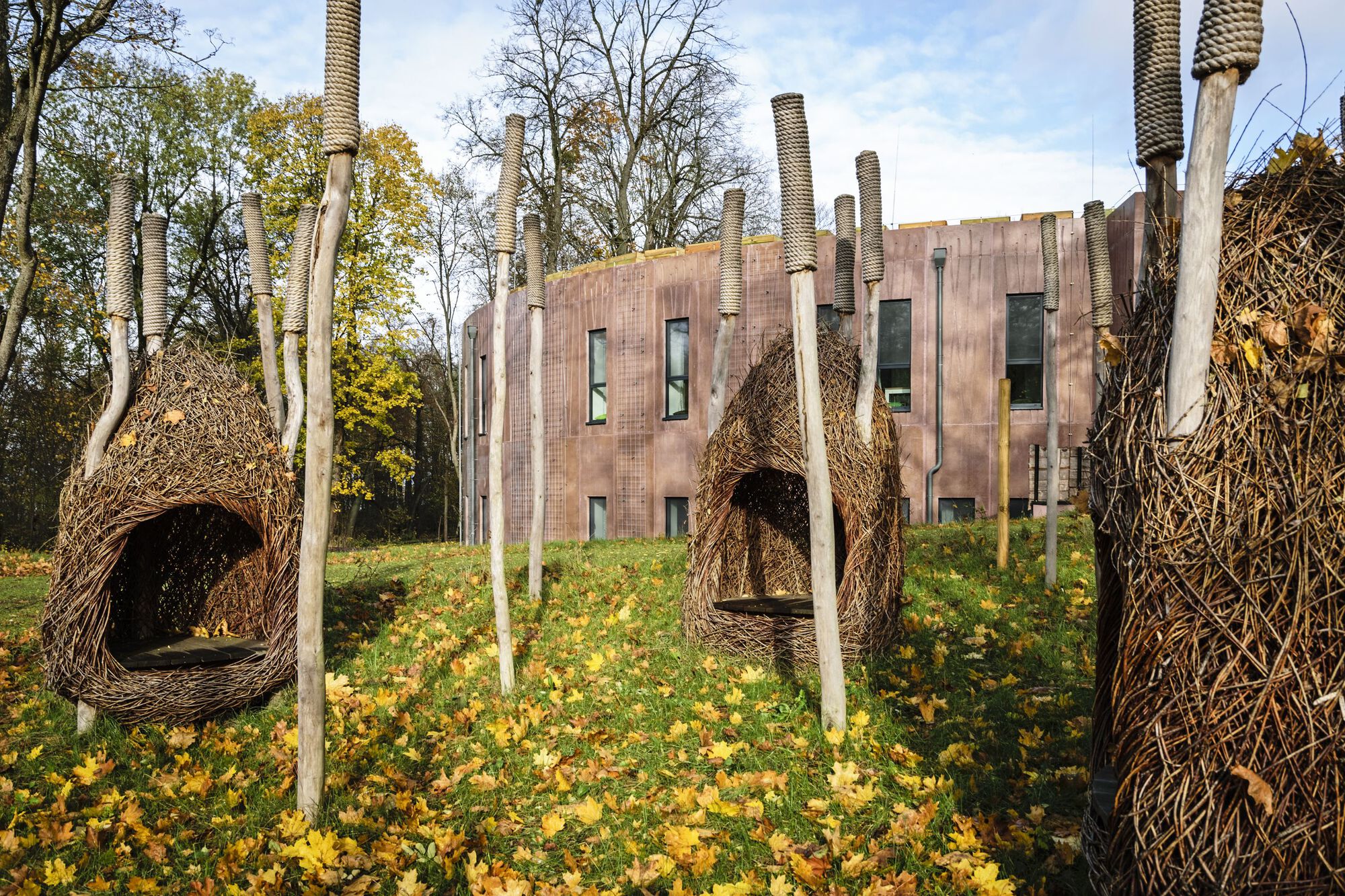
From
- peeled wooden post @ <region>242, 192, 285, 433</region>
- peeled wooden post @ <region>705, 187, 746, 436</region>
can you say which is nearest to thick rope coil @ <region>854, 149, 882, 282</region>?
peeled wooden post @ <region>705, 187, 746, 436</region>

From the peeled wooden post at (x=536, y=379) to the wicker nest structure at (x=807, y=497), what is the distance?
2.25 metres

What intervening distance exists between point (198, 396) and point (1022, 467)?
13.8m

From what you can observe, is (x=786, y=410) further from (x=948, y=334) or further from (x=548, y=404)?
(x=548, y=404)

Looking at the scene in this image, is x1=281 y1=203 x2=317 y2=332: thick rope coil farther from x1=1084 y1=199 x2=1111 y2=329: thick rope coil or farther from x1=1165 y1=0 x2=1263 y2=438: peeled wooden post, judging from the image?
x1=1084 y1=199 x2=1111 y2=329: thick rope coil

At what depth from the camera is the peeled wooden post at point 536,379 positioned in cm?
934

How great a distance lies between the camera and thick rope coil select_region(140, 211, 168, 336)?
7.10 meters

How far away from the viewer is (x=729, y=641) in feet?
24.6

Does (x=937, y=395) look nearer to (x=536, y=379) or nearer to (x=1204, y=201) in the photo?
(x=536, y=379)

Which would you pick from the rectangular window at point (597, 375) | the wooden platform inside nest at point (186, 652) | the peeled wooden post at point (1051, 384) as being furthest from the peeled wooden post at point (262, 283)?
the rectangular window at point (597, 375)

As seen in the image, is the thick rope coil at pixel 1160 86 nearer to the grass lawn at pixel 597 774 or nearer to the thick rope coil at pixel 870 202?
the grass lawn at pixel 597 774

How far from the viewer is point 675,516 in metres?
19.1

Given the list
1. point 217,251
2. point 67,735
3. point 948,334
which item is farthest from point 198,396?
point 217,251

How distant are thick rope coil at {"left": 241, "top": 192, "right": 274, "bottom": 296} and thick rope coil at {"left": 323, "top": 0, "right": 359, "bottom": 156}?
429cm

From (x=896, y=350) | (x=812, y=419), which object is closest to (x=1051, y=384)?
(x=812, y=419)
